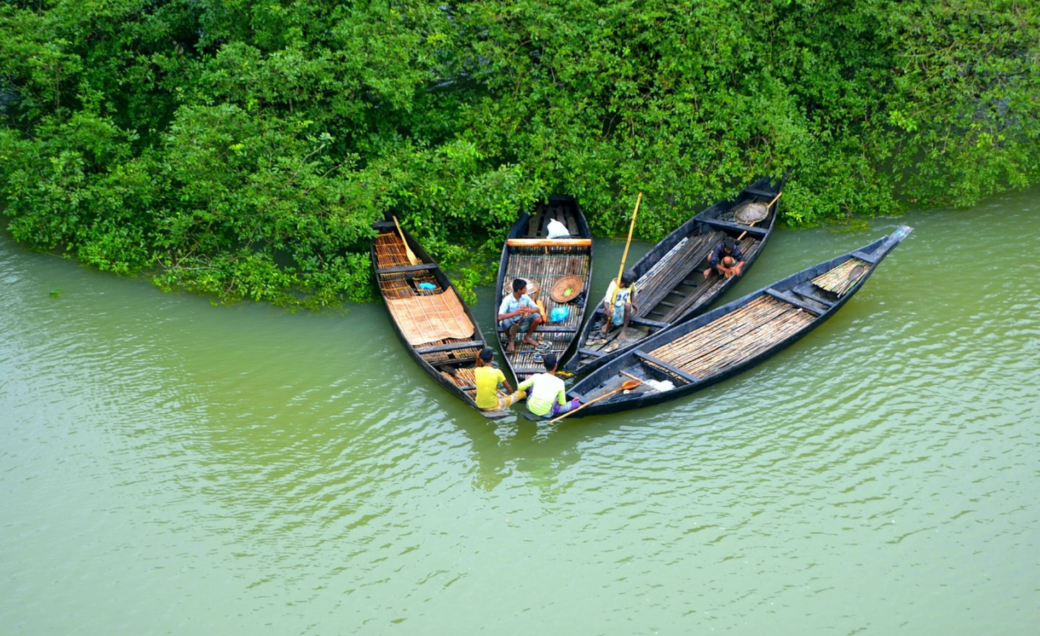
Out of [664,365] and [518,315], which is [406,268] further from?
[664,365]

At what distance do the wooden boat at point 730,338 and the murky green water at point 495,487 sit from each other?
0.86ft

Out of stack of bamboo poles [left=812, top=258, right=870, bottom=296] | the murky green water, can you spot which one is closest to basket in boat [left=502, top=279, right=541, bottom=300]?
the murky green water

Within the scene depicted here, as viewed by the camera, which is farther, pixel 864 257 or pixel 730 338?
pixel 864 257

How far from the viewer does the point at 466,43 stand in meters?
13.0

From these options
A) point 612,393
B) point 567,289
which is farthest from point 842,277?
point 612,393

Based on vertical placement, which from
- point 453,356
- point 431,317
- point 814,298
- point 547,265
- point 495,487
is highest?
point 547,265

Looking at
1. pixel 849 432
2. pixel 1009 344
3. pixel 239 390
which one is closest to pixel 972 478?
pixel 849 432

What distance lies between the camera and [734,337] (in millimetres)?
9742

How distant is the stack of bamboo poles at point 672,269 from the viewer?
34.7 feet

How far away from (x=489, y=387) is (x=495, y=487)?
37.5 inches

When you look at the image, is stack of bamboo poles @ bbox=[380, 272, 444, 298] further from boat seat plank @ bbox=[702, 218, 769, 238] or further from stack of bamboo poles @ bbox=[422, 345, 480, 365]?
boat seat plank @ bbox=[702, 218, 769, 238]

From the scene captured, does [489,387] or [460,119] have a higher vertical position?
[460,119]

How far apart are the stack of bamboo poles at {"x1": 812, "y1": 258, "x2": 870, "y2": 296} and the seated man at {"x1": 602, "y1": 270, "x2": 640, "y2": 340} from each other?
8.42 ft

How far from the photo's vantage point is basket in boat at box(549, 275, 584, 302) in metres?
10.6
